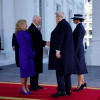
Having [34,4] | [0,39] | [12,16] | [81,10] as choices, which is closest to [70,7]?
Answer: [81,10]

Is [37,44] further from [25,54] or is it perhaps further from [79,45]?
[79,45]

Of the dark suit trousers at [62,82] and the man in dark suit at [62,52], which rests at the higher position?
the man in dark suit at [62,52]

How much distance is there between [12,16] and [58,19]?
7.12 meters

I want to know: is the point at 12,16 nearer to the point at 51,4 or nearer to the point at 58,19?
the point at 51,4

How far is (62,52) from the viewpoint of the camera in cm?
437

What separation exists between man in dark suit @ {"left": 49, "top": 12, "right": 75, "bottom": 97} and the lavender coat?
49cm

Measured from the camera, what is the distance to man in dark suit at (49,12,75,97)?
4.30 m

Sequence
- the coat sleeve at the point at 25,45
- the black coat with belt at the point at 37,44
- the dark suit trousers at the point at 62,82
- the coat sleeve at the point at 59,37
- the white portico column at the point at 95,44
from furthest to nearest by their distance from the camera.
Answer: the white portico column at the point at 95,44 → the black coat with belt at the point at 37,44 → the coat sleeve at the point at 25,45 → the dark suit trousers at the point at 62,82 → the coat sleeve at the point at 59,37

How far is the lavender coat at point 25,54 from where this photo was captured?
181 inches

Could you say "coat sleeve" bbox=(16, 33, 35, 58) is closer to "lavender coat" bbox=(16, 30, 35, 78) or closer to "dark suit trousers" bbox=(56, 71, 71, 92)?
"lavender coat" bbox=(16, 30, 35, 78)

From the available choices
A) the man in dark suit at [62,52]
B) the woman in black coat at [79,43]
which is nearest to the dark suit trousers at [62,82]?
the man in dark suit at [62,52]

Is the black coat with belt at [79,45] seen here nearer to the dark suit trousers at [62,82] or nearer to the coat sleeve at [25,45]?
the dark suit trousers at [62,82]

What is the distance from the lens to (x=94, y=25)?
10.3 meters

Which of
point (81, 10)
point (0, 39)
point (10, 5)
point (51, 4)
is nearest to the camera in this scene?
point (0, 39)
